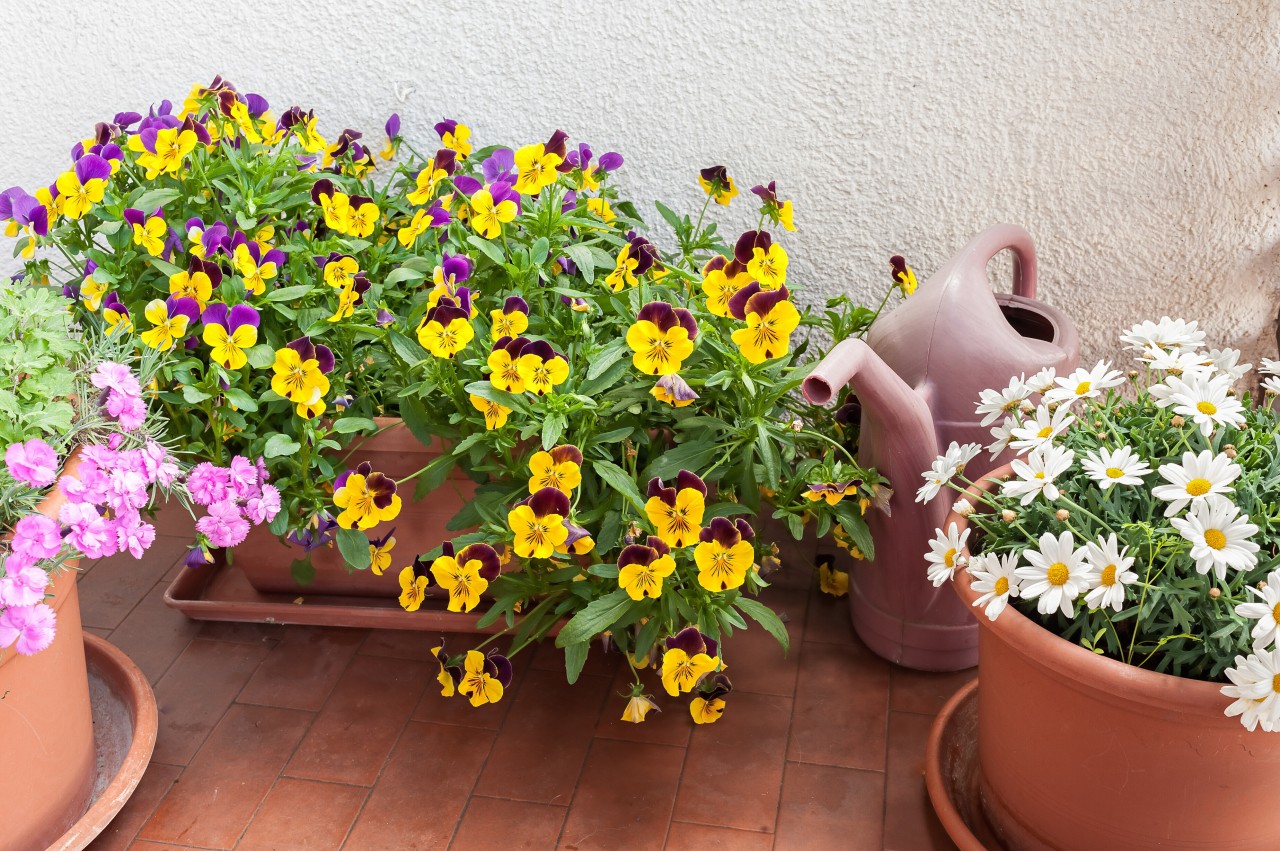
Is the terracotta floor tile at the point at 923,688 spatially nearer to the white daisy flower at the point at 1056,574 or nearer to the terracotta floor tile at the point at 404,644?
the white daisy flower at the point at 1056,574

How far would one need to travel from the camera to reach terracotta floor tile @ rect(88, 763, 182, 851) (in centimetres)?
173

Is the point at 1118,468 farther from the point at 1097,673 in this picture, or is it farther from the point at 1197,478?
the point at 1097,673

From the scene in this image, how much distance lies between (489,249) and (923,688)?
111cm

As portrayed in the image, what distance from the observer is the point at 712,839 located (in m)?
1.67

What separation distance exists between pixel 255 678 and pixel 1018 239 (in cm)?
166

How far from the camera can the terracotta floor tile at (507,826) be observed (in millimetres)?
1690

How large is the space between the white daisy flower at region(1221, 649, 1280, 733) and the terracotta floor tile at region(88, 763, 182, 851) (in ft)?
5.29

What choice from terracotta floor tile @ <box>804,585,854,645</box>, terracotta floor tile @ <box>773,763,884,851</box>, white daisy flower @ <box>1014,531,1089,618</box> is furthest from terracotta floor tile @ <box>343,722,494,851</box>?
white daisy flower @ <box>1014,531,1089,618</box>

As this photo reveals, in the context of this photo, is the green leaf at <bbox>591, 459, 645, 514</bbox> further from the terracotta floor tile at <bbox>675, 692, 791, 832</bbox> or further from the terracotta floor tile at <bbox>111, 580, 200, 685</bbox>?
the terracotta floor tile at <bbox>111, 580, 200, 685</bbox>

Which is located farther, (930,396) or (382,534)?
(382,534)

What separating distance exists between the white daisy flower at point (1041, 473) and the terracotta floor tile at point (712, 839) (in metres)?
0.70

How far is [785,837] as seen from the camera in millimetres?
1669

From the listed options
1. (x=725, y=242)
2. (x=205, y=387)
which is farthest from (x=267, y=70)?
(x=725, y=242)

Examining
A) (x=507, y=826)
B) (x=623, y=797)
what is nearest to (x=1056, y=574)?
(x=623, y=797)
